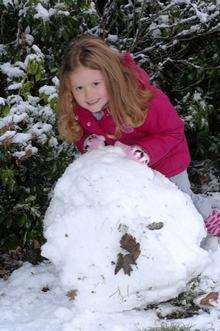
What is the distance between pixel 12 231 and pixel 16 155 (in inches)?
26.6

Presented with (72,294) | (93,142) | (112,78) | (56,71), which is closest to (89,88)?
(112,78)

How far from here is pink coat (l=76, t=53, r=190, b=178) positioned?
336 centimetres

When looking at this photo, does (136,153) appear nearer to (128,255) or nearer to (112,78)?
(112,78)

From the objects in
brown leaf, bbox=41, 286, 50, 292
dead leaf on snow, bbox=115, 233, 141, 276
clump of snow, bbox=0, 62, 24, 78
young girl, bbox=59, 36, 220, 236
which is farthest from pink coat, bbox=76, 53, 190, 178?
brown leaf, bbox=41, 286, 50, 292

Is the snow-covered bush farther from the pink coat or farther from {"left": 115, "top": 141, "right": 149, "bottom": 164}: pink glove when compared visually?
{"left": 115, "top": 141, "right": 149, "bottom": 164}: pink glove

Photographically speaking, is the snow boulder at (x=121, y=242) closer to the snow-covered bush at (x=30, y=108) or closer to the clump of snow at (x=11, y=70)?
the snow-covered bush at (x=30, y=108)

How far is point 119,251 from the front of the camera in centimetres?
304

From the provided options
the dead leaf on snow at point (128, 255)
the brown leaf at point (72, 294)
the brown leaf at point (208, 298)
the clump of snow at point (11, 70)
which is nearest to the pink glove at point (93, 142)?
the clump of snow at point (11, 70)

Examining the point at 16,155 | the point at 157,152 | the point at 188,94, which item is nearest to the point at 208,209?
the point at 157,152

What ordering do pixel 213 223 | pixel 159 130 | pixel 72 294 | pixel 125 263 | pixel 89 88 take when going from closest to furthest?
pixel 125 263 → pixel 72 294 → pixel 89 88 → pixel 159 130 → pixel 213 223

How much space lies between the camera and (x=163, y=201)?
3162mm

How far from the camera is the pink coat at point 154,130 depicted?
132 inches

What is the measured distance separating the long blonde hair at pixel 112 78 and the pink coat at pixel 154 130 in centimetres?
6

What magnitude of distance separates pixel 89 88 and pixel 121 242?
0.85 meters
